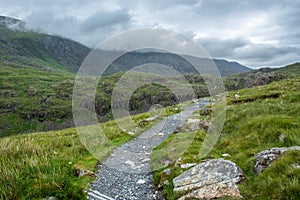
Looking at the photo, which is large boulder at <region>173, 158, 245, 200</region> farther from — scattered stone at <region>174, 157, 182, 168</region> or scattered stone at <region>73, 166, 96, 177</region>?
scattered stone at <region>73, 166, 96, 177</region>

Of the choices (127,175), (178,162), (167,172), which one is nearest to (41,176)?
(127,175)

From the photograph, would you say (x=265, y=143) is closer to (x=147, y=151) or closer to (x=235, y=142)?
(x=235, y=142)

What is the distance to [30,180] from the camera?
973 centimetres

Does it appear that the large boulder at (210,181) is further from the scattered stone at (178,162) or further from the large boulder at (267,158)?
the scattered stone at (178,162)

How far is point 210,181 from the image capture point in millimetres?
9062

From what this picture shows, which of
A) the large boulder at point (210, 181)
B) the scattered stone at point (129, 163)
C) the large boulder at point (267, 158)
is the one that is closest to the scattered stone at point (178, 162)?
the large boulder at point (210, 181)

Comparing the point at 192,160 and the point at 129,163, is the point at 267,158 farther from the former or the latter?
the point at 129,163

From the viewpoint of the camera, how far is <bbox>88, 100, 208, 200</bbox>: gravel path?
399 inches

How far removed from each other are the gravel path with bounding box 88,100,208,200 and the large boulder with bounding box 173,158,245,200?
1204 mm

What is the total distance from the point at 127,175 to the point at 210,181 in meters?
4.66

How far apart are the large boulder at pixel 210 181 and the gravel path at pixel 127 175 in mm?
1204

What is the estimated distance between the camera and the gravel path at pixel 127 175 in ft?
33.2

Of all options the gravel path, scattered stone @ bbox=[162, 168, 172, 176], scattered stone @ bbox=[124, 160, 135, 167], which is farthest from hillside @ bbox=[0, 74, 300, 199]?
scattered stone @ bbox=[124, 160, 135, 167]

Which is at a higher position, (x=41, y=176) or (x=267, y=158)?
(x=267, y=158)
